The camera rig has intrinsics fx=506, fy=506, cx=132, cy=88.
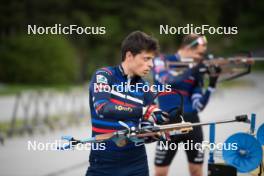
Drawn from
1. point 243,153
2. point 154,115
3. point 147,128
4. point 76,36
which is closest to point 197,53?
point 243,153

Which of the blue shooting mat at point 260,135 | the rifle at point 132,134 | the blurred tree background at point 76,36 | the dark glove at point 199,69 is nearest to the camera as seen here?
the rifle at point 132,134

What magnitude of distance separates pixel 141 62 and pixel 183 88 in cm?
215

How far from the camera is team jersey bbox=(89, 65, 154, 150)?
3.39 metres

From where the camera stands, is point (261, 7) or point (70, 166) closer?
point (70, 166)

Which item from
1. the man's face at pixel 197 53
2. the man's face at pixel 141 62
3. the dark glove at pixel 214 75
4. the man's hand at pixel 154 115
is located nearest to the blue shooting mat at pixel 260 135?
the man's hand at pixel 154 115

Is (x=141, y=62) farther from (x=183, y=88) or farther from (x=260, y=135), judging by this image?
(x=183, y=88)

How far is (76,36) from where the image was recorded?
39469mm

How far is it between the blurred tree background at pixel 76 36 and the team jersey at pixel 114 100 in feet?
91.7

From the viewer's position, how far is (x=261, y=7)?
60.4m

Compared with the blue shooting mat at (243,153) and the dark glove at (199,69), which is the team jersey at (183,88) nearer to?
the dark glove at (199,69)

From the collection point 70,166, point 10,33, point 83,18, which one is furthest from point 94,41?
point 70,166

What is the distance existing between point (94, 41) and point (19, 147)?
32.0 meters

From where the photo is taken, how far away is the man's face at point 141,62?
348 cm

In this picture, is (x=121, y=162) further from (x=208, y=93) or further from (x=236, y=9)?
(x=236, y=9)
